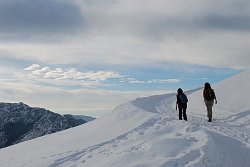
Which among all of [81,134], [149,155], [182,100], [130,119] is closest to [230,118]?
[182,100]

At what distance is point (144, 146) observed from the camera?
14875 mm

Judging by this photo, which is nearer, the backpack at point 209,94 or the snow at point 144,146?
the snow at point 144,146

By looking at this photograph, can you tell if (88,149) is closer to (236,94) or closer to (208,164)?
(208,164)

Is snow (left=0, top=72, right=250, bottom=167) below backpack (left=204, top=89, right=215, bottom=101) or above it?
below

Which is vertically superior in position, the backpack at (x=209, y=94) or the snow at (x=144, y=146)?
the backpack at (x=209, y=94)

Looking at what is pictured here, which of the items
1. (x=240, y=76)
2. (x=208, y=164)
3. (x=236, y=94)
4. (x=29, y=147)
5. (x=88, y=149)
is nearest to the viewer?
(x=208, y=164)

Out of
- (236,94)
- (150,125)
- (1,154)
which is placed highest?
(236,94)

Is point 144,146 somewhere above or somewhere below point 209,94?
below

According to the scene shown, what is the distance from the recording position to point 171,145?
47.0 feet

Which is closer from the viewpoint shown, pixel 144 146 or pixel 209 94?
pixel 144 146

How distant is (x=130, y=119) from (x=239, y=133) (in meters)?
7.19

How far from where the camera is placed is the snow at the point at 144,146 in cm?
1310

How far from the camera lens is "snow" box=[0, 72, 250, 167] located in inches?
516

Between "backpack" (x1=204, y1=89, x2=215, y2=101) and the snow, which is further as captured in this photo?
"backpack" (x1=204, y1=89, x2=215, y2=101)
